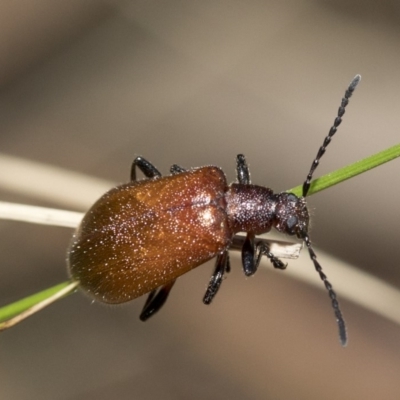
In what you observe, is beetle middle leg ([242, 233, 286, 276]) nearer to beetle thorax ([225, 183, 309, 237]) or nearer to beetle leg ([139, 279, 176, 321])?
beetle thorax ([225, 183, 309, 237])

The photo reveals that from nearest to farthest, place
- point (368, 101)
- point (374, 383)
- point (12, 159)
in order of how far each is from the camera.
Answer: point (12, 159) → point (374, 383) → point (368, 101)

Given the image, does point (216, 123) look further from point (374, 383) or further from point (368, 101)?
point (374, 383)

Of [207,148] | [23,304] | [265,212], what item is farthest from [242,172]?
[207,148]

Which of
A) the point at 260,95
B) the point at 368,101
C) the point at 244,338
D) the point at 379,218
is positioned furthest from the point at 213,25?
the point at 244,338

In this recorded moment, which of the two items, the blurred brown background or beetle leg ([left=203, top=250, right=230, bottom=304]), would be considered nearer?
beetle leg ([left=203, top=250, right=230, bottom=304])

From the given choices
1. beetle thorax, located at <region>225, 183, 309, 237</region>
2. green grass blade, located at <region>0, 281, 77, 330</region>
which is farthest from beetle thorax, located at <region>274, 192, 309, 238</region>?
green grass blade, located at <region>0, 281, 77, 330</region>

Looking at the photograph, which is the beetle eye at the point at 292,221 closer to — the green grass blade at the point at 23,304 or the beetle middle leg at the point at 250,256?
the beetle middle leg at the point at 250,256
